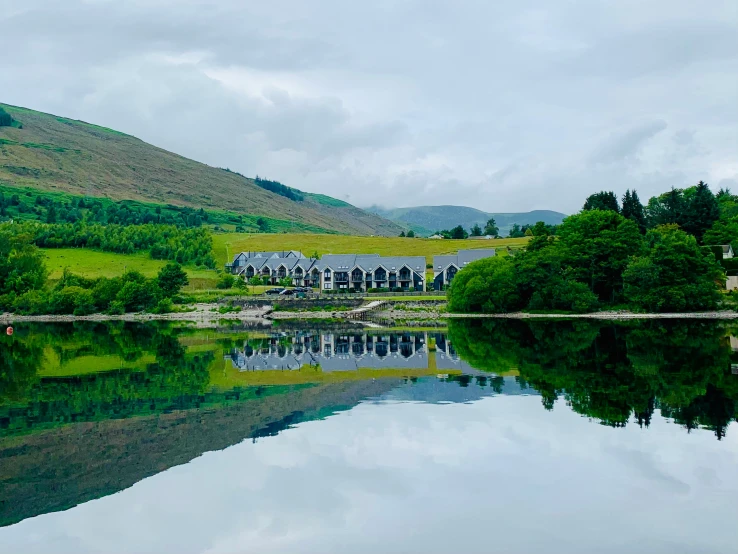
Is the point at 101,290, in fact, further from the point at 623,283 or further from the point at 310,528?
the point at 310,528

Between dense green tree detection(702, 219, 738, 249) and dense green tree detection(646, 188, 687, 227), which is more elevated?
dense green tree detection(646, 188, 687, 227)

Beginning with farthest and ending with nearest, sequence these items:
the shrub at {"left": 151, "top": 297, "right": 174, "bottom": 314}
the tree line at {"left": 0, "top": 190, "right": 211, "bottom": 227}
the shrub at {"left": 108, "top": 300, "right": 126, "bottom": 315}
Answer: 1. the tree line at {"left": 0, "top": 190, "right": 211, "bottom": 227}
2. the shrub at {"left": 108, "top": 300, "right": 126, "bottom": 315}
3. the shrub at {"left": 151, "top": 297, "right": 174, "bottom": 314}

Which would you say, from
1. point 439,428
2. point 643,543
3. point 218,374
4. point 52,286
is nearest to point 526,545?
point 643,543

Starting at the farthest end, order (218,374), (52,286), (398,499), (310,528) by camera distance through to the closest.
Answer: (52,286) → (218,374) → (398,499) → (310,528)

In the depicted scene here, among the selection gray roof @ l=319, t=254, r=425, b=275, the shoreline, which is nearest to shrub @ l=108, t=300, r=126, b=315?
the shoreline

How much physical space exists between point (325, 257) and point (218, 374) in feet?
248

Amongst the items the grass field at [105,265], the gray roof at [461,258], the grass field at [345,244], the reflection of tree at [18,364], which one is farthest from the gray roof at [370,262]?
the reflection of tree at [18,364]

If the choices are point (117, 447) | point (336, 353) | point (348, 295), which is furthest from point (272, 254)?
point (117, 447)

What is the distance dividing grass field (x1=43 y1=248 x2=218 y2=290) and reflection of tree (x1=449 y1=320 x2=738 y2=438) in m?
61.1

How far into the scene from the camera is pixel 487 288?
70.4 meters

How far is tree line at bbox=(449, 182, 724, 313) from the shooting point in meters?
64.3

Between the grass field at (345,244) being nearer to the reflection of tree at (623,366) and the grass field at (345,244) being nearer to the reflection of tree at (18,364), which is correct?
the reflection of tree at (623,366)

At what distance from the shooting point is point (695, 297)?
64.1 meters

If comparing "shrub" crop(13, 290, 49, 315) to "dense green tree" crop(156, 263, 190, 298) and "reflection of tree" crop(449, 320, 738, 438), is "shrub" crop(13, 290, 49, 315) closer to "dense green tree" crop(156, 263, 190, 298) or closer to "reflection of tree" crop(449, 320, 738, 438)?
"dense green tree" crop(156, 263, 190, 298)
